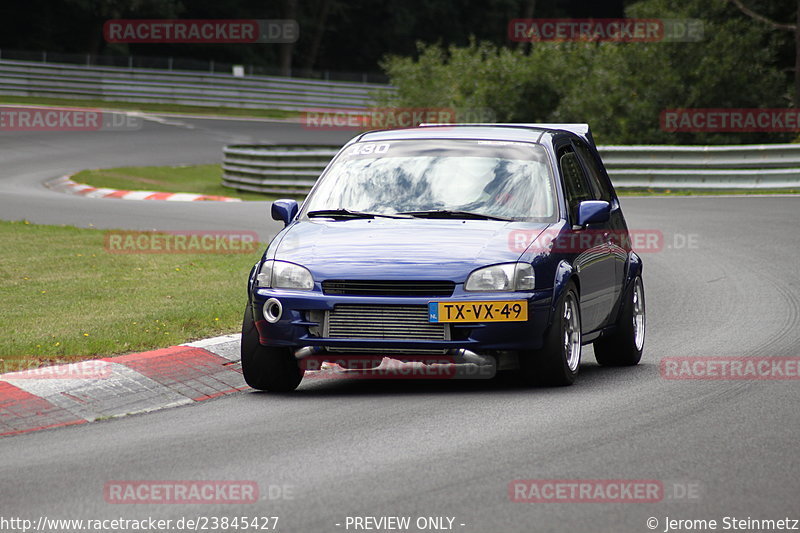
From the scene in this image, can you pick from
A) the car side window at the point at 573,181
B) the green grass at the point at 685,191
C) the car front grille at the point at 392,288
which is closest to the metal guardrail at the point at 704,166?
the green grass at the point at 685,191

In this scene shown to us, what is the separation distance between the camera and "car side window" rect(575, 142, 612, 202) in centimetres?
1038

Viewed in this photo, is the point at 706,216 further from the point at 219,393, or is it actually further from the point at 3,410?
the point at 3,410

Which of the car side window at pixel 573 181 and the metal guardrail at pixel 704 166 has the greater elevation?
the car side window at pixel 573 181

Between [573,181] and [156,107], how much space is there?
45.1 m

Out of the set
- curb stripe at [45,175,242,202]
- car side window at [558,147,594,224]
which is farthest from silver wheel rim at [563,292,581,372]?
curb stripe at [45,175,242,202]

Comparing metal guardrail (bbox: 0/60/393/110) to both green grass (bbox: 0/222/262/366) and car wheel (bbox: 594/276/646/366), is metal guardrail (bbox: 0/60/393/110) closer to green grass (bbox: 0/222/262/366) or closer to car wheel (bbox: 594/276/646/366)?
green grass (bbox: 0/222/262/366)

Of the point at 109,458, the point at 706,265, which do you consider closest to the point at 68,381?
the point at 109,458

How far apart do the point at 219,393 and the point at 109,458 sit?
6.84 ft

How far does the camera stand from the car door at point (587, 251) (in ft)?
29.9

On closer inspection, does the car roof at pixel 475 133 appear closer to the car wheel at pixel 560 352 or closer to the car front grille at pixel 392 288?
the car wheel at pixel 560 352

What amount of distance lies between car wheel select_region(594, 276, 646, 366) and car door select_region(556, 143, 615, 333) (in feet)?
0.75

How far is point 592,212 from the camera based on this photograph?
900 cm

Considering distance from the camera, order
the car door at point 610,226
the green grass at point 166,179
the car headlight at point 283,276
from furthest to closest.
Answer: the green grass at point 166,179
the car door at point 610,226
the car headlight at point 283,276

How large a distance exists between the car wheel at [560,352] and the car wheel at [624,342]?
42.7 inches
